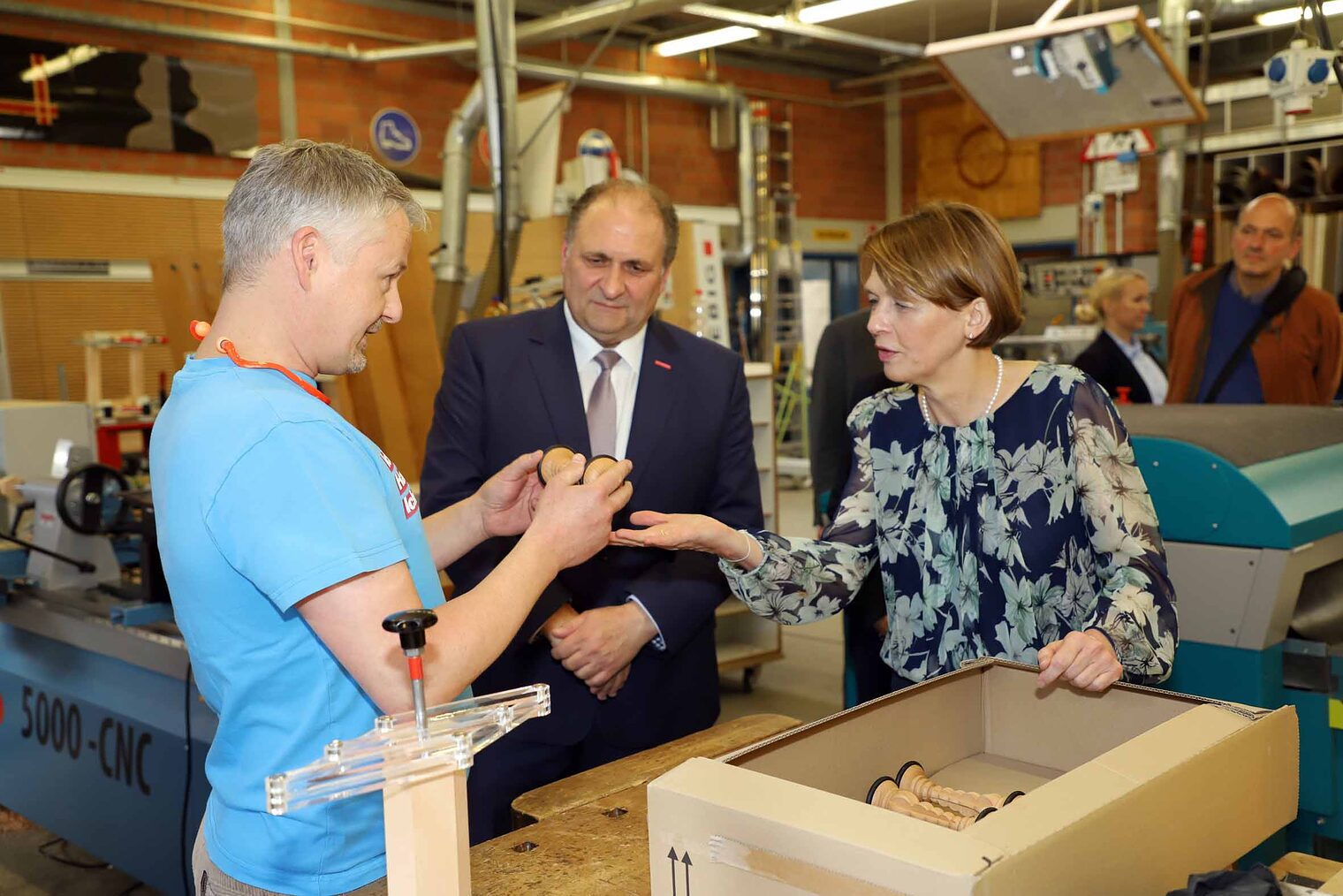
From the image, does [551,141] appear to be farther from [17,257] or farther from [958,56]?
[17,257]

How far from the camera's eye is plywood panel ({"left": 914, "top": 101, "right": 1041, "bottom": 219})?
11.9m

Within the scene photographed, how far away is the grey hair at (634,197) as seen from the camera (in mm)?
2078

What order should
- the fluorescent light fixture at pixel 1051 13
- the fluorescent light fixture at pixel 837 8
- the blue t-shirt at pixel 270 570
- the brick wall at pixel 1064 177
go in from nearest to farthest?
the blue t-shirt at pixel 270 570
the fluorescent light fixture at pixel 1051 13
the fluorescent light fixture at pixel 837 8
the brick wall at pixel 1064 177

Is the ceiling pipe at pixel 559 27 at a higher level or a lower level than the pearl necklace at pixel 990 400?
higher

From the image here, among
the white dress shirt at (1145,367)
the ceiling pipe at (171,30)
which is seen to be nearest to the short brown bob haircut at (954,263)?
the white dress shirt at (1145,367)

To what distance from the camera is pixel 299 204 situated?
1.07m

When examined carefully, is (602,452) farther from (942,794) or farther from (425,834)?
(425,834)

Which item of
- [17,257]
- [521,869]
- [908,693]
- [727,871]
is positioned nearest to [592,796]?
[521,869]

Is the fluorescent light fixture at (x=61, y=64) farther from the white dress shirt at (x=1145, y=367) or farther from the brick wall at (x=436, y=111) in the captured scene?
the white dress shirt at (x=1145, y=367)

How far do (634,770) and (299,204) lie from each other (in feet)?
2.95

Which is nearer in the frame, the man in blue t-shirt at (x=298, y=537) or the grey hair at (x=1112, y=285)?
the man in blue t-shirt at (x=298, y=537)

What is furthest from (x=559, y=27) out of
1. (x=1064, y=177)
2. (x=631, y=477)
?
(x=631, y=477)

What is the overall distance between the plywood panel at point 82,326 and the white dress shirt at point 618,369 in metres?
5.81

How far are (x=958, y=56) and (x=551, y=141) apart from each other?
9.29 feet
